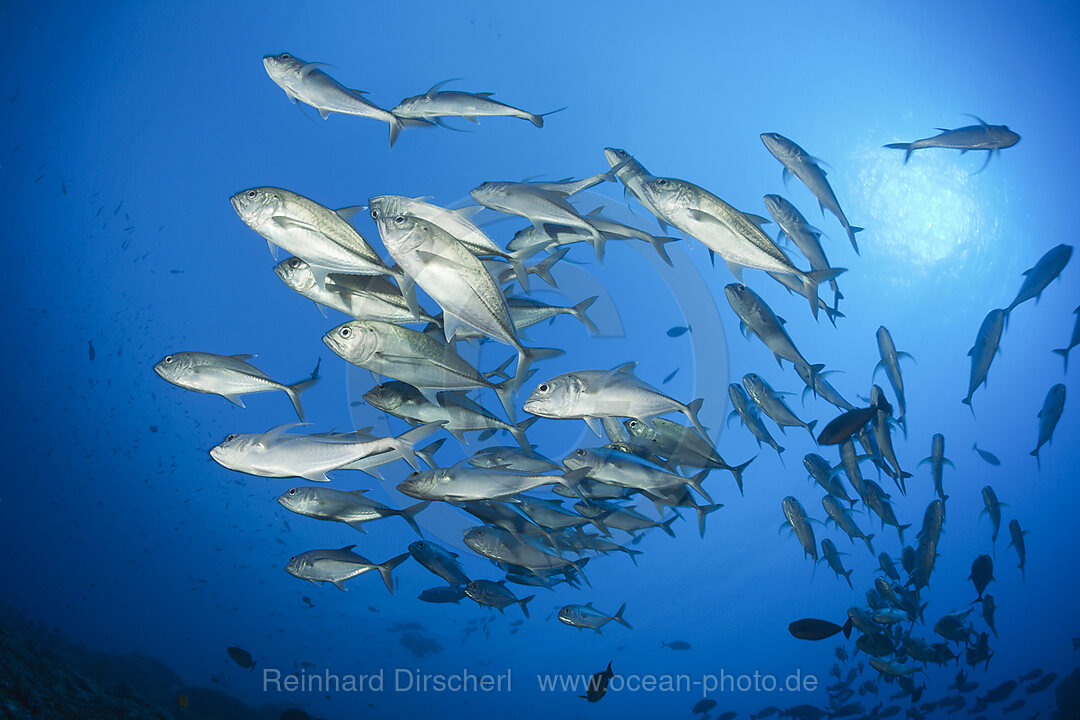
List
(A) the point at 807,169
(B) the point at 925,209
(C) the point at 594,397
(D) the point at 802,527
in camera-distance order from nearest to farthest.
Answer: (C) the point at 594,397 → (A) the point at 807,169 → (D) the point at 802,527 → (B) the point at 925,209

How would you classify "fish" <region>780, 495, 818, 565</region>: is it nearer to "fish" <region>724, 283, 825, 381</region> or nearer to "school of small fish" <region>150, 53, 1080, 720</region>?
"school of small fish" <region>150, 53, 1080, 720</region>

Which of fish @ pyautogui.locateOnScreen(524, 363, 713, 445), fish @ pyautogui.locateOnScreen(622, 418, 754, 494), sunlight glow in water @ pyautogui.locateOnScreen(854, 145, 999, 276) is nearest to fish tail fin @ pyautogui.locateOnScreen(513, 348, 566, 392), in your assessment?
fish @ pyautogui.locateOnScreen(524, 363, 713, 445)

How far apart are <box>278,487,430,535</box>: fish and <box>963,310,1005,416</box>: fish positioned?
540cm

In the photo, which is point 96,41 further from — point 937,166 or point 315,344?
point 937,166

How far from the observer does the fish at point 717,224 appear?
2.43 m

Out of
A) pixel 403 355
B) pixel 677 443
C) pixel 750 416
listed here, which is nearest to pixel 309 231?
pixel 403 355

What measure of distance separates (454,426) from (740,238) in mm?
2008

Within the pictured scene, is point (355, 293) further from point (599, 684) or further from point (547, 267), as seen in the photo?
point (599, 684)

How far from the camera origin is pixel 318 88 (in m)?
3.01

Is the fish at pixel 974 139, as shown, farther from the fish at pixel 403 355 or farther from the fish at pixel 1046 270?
the fish at pixel 403 355

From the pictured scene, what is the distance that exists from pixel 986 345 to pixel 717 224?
4128mm

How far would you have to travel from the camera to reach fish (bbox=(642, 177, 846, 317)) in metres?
2.43

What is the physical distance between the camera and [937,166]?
490 inches

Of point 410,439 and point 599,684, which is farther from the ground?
point 410,439
